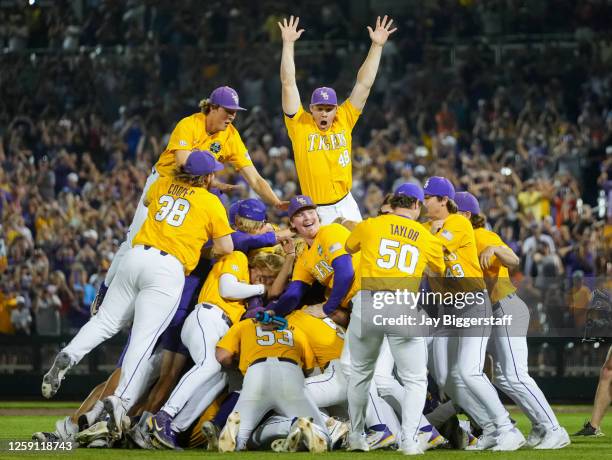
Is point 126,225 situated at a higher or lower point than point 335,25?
lower

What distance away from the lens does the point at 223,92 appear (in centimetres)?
1068

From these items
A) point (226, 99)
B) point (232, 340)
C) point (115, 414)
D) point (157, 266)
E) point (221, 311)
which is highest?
point (226, 99)

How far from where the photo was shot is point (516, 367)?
390 inches

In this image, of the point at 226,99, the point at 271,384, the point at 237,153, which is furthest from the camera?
the point at 237,153

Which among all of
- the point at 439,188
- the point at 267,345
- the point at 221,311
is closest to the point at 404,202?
the point at 439,188

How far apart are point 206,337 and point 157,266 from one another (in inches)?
29.0

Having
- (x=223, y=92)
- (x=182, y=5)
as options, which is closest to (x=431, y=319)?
(x=223, y=92)

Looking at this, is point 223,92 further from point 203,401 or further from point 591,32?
point 591,32

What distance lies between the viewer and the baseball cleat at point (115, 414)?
29.6 ft

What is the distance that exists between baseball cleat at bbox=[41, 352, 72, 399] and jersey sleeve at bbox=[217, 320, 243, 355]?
50.8 inches

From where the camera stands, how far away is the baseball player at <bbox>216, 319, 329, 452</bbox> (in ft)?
29.2

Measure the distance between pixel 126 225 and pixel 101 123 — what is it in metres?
4.15

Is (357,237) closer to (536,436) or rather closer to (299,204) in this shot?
(299,204)

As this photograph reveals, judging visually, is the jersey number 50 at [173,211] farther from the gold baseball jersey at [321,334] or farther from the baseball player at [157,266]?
the gold baseball jersey at [321,334]
